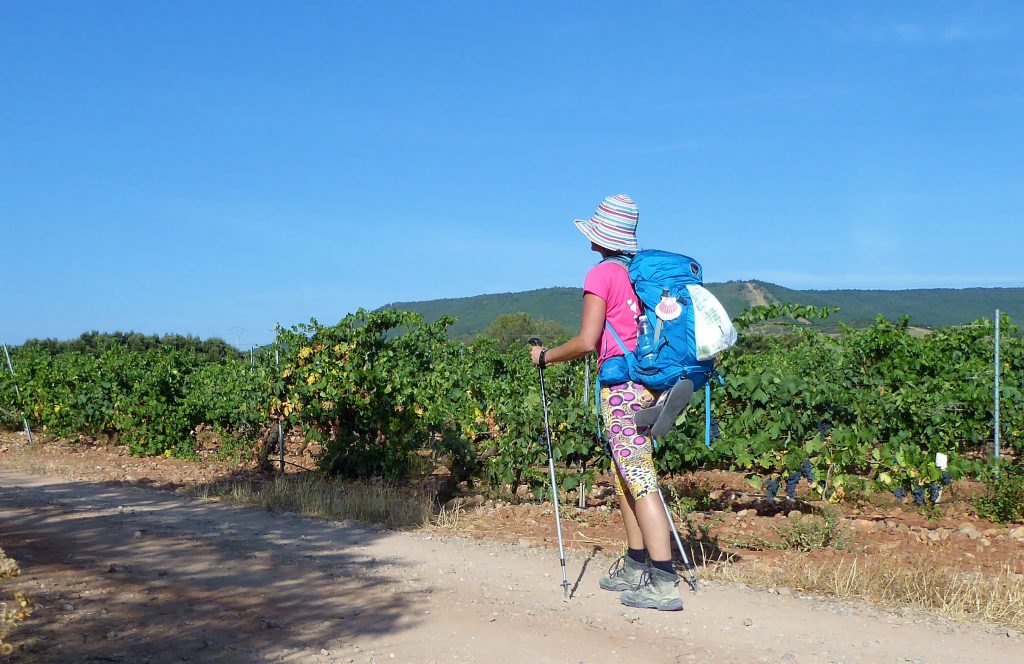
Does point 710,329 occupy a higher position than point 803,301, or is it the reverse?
point 803,301

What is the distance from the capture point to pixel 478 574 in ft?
16.7

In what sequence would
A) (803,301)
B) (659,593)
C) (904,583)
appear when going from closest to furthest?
1. (659,593)
2. (904,583)
3. (803,301)

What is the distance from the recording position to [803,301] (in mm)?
86750

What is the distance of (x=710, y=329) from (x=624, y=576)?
1.42 m

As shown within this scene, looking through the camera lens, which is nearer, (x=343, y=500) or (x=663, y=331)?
(x=663, y=331)

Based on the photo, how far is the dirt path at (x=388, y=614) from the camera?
3666mm

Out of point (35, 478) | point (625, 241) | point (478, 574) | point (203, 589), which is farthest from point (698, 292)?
point (35, 478)

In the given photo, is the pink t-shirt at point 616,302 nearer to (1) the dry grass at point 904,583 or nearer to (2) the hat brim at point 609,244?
(2) the hat brim at point 609,244

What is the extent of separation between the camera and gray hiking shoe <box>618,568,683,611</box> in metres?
4.25

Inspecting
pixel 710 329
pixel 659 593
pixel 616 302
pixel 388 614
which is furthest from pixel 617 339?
pixel 388 614

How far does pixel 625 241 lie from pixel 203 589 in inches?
110

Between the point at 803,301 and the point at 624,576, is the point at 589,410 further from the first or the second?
the point at 803,301

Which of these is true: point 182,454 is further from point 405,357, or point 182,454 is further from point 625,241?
point 625,241

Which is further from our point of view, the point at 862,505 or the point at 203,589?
the point at 862,505
